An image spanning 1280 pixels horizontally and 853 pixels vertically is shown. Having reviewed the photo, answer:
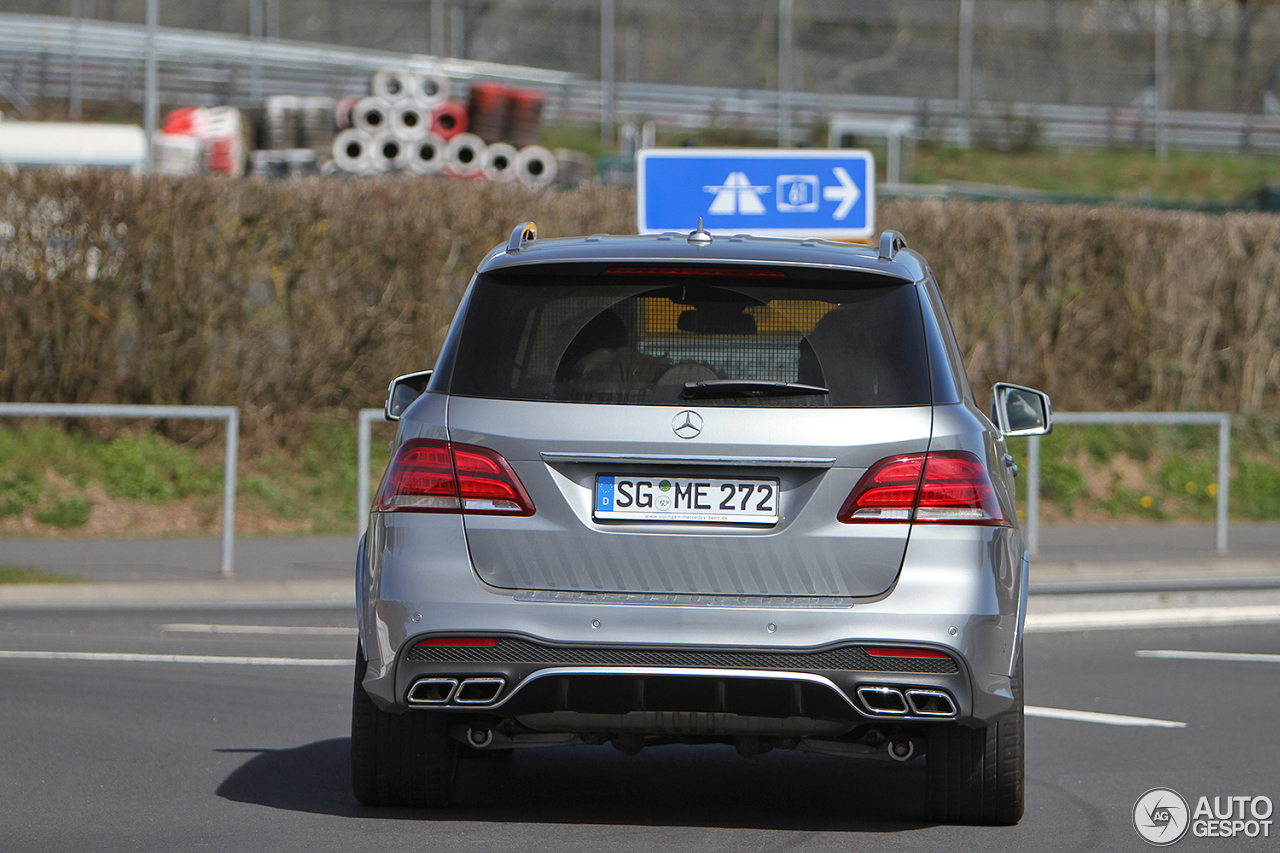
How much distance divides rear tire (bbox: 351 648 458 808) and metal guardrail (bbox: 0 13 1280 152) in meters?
30.9

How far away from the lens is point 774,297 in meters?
4.92

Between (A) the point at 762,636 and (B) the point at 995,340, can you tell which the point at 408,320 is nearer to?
(B) the point at 995,340

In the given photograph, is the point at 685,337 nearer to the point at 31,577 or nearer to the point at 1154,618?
the point at 1154,618

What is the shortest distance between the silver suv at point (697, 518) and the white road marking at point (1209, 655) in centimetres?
473

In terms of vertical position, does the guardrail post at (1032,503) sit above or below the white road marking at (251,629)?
above

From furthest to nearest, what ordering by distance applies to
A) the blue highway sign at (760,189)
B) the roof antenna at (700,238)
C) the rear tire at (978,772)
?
the blue highway sign at (760,189), the roof antenna at (700,238), the rear tire at (978,772)

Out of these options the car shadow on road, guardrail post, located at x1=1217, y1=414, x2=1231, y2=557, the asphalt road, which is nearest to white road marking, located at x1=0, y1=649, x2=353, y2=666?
the asphalt road

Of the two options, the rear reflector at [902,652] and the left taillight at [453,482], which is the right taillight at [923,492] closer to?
the rear reflector at [902,652]

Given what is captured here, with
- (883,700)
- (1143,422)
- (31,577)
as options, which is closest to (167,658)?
(31,577)

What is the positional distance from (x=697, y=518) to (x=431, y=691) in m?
0.86

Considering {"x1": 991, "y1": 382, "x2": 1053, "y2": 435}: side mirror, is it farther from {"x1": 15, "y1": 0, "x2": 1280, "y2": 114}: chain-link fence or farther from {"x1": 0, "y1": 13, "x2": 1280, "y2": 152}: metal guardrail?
{"x1": 15, "y1": 0, "x2": 1280, "y2": 114}: chain-link fence

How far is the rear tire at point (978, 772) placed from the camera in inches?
200

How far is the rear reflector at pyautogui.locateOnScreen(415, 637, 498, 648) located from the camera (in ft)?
15.3

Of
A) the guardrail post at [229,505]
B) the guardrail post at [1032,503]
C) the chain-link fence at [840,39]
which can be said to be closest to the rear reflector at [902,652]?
the guardrail post at [229,505]
